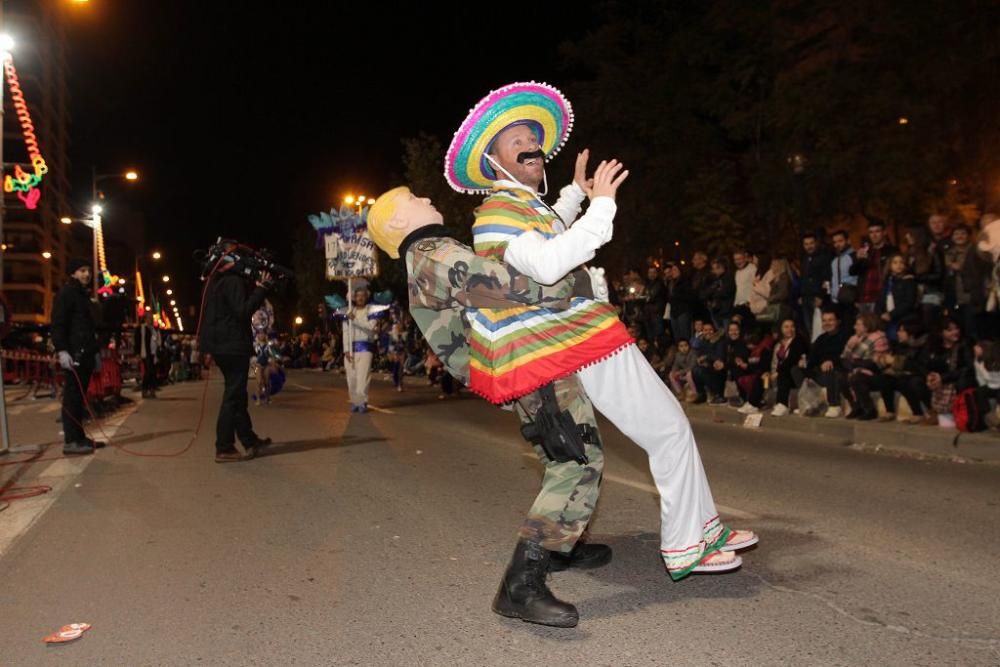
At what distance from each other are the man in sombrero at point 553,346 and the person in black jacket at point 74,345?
665 cm

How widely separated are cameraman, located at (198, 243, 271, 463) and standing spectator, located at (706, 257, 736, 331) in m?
7.77

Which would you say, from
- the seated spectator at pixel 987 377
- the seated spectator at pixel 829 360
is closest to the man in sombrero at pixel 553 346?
the seated spectator at pixel 987 377

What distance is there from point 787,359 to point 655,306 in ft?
12.2

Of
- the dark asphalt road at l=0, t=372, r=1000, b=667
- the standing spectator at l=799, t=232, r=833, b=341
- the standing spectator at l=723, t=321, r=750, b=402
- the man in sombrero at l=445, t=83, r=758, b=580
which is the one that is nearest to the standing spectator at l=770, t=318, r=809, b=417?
the standing spectator at l=799, t=232, r=833, b=341

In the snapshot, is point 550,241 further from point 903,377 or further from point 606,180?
point 903,377

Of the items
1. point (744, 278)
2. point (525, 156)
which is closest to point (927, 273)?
point (744, 278)

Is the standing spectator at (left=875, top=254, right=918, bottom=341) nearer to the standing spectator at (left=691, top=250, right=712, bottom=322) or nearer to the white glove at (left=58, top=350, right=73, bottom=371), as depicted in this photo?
the standing spectator at (left=691, top=250, right=712, bottom=322)

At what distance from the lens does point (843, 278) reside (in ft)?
39.8

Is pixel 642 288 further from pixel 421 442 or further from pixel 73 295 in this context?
pixel 73 295

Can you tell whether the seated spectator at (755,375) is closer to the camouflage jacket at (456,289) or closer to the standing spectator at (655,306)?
the standing spectator at (655,306)

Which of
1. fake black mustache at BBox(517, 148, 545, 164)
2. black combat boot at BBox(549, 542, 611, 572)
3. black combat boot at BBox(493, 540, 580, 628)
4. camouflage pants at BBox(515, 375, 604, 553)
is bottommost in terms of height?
black combat boot at BBox(549, 542, 611, 572)

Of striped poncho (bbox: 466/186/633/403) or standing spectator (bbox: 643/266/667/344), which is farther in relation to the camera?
standing spectator (bbox: 643/266/667/344)

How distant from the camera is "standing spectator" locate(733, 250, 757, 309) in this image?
13852 mm

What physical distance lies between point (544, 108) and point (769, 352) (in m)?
9.50
